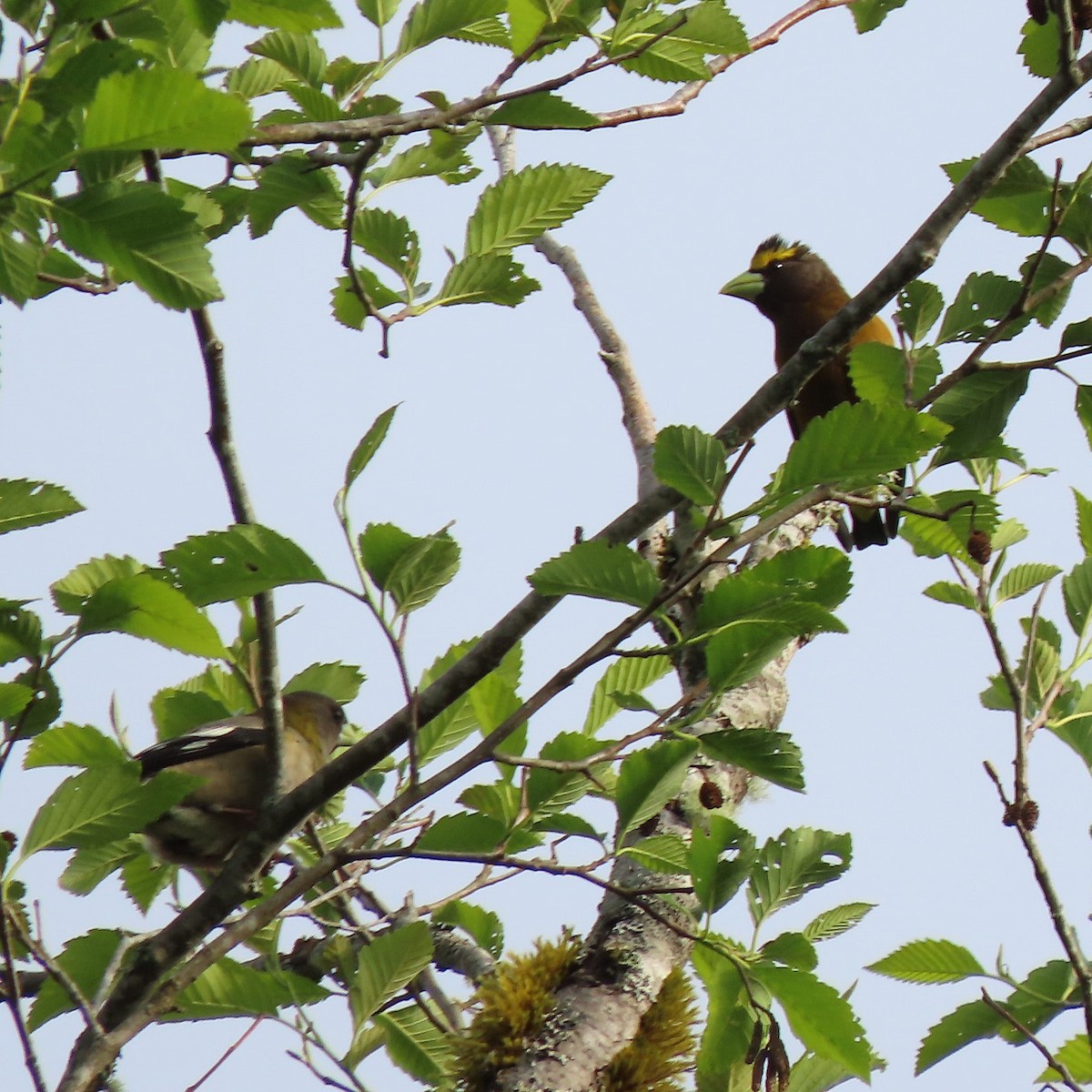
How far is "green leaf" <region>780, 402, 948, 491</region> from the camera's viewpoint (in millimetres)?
1812

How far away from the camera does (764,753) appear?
195 cm

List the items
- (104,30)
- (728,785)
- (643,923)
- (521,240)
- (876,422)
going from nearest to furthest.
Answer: (104,30) < (876,422) < (521,240) < (643,923) < (728,785)

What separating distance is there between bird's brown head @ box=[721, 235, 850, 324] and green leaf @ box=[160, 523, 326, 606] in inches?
203

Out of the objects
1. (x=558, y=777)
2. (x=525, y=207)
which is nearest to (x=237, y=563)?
(x=558, y=777)

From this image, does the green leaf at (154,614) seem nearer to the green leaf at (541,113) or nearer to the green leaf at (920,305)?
the green leaf at (541,113)

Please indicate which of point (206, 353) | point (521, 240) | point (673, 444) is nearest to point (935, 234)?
point (673, 444)

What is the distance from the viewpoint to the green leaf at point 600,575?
1.83 meters

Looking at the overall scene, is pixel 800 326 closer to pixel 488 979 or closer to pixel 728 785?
pixel 728 785

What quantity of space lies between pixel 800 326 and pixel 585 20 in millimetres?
4719

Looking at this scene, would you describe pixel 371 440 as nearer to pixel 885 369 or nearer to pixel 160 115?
pixel 160 115

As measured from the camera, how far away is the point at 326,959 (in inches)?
131

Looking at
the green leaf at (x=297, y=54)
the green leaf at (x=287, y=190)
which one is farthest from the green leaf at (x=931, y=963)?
the green leaf at (x=297, y=54)

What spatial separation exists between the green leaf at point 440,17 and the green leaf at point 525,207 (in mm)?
280

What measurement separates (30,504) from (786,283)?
543 cm
